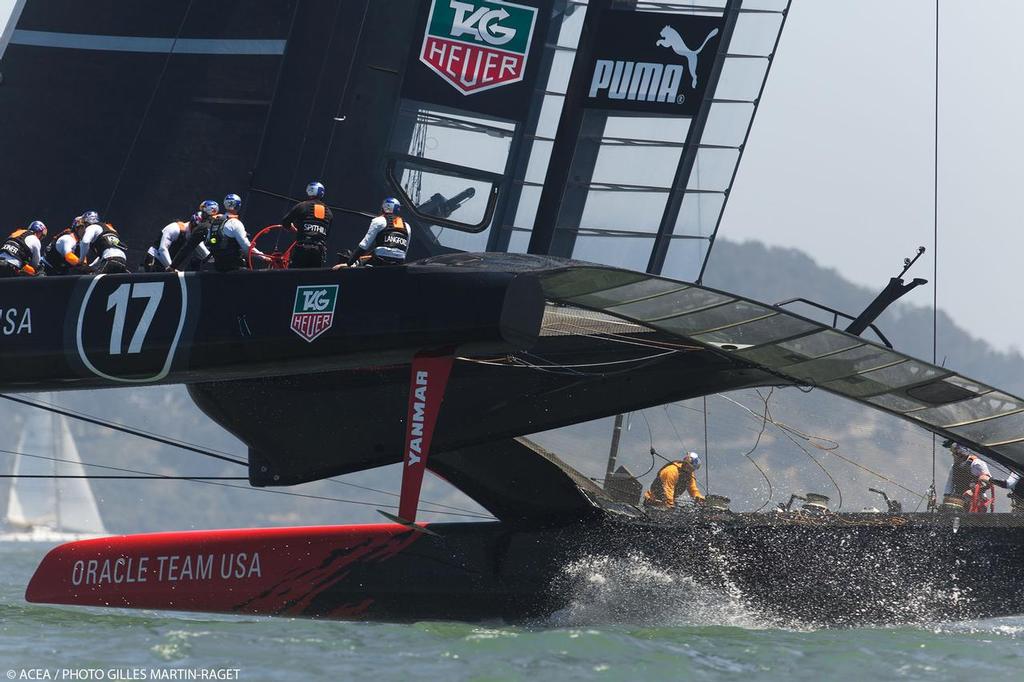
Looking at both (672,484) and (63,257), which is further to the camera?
(672,484)

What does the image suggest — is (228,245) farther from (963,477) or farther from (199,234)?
(963,477)

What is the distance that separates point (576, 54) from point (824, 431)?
2643 mm

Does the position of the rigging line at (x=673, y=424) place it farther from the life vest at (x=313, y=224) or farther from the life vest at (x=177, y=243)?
the life vest at (x=177, y=243)

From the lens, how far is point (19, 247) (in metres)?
7.12

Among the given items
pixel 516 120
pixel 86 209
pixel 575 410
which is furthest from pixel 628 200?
pixel 86 209

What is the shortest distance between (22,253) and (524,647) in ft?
10.6

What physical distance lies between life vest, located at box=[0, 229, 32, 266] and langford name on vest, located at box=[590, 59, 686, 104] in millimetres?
3035

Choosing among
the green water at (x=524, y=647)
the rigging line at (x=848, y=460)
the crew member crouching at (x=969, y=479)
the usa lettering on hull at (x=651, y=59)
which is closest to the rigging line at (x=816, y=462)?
the rigging line at (x=848, y=460)

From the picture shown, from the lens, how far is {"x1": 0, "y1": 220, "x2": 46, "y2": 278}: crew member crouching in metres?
7.00

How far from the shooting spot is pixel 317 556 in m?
7.32

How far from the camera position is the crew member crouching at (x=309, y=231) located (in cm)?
652

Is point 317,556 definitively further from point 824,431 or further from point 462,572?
point 824,431

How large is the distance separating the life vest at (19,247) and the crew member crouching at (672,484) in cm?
343

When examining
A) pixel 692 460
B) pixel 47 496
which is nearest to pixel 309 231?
pixel 692 460
